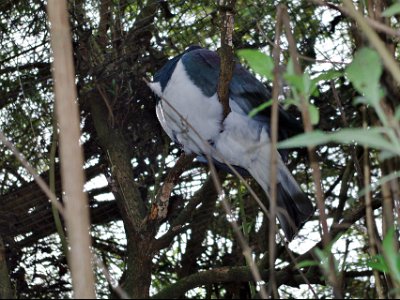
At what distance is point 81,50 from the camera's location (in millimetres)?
2500

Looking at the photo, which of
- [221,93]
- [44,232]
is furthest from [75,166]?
[44,232]

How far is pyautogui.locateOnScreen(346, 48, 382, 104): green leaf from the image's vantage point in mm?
843

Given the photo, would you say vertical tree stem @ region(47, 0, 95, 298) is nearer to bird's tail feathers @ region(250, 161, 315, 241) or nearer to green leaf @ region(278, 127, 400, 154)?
green leaf @ region(278, 127, 400, 154)

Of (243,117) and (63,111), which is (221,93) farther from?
(63,111)

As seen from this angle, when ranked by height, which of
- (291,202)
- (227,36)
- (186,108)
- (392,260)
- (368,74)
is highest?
(186,108)

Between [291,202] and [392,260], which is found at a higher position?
[291,202]

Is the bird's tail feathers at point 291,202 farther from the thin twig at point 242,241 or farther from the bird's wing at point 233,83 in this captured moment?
the thin twig at point 242,241

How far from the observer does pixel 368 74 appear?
85 cm

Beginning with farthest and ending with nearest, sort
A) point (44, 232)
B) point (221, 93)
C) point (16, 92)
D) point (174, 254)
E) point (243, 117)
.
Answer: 1. point (174, 254)
2. point (44, 232)
3. point (16, 92)
4. point (243, 117)
5. point (221, 93)

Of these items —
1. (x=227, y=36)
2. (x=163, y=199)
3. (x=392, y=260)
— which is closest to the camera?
(x=392, y=260)

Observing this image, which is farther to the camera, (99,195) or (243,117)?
(99,195)

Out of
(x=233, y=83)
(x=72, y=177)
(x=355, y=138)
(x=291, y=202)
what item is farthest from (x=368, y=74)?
(x=233, y=83)

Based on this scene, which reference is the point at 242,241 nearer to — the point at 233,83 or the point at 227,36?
the point at 227,36

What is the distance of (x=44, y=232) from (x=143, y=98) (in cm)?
58
